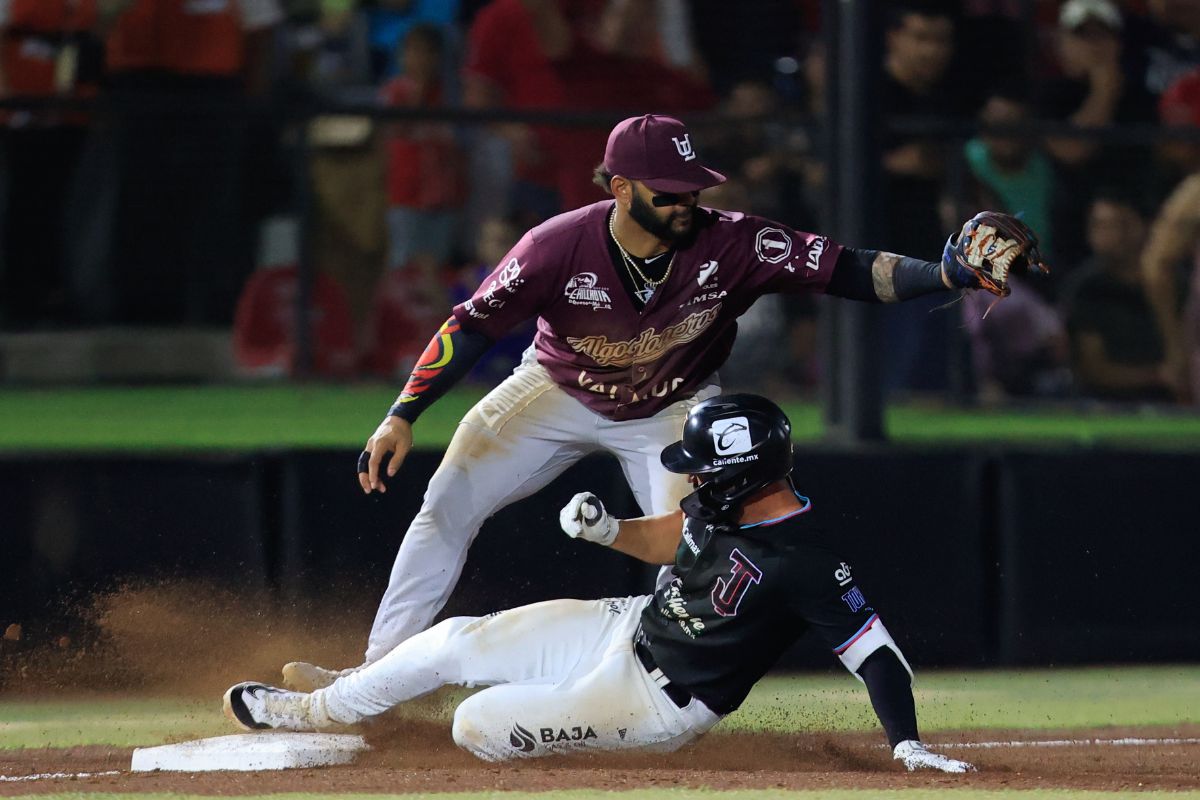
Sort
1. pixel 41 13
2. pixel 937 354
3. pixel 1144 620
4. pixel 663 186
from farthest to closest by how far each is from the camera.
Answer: pixel 937 354 → pixel 41 13 → pixel 1144 620 → pixel 663 186

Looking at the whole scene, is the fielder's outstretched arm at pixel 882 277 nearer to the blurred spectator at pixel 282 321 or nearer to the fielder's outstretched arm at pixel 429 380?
the fielder's outstretched arm at pixel 429 380

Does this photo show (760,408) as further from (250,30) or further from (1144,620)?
(250,30)

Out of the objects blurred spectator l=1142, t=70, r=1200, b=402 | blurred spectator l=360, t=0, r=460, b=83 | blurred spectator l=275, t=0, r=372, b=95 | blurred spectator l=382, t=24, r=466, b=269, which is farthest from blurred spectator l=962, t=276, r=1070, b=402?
blurred spectator l=275, t=0, r=372, b=95

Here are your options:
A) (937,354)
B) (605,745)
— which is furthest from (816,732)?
(937,354)

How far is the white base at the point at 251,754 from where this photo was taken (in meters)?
5.84

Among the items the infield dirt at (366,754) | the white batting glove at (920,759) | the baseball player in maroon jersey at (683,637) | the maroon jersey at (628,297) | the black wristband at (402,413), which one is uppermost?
the maroon jersey at (628,297)

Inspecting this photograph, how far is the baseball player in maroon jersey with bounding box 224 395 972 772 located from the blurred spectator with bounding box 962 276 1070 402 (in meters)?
4.45

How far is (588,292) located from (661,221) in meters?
0.36

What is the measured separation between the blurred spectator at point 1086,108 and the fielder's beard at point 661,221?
4157 mm

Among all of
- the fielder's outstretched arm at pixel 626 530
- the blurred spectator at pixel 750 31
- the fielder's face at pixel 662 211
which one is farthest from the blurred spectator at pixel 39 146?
the fielder's outstretched arm at pixel 626 530

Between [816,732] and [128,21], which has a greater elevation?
[128,21]

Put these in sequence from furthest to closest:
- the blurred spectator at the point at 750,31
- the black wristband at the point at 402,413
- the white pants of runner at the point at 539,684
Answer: the blurred spectator at the point at 750,31 < the black wristband at the point at 402,413 < the white pants of runner at the point at 539,684

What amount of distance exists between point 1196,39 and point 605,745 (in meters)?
6.71

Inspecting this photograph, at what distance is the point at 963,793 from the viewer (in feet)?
16.6
